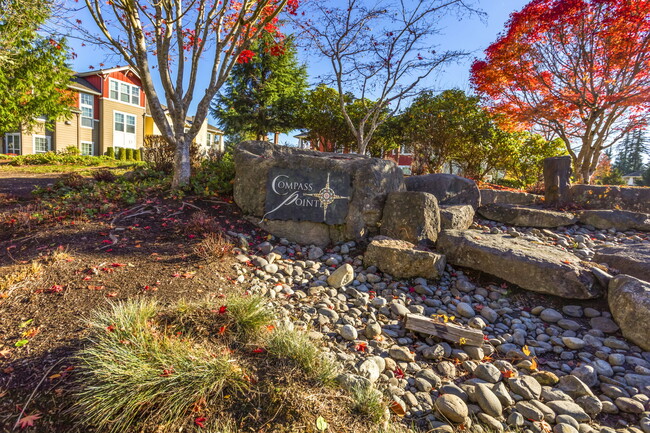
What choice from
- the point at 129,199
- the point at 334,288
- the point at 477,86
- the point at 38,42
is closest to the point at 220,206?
the point at 129,199

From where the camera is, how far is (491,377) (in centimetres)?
228

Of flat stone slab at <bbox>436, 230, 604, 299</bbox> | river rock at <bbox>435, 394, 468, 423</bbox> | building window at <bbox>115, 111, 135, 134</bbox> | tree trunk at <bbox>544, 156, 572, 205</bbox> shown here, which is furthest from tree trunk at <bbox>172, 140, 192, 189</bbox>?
building window at <bbox>115, 111, 135, 134</bbox>

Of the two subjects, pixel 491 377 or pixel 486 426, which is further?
pixel 491 377

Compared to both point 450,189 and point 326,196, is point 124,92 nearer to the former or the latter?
point 326,196

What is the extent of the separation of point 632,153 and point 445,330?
170ft

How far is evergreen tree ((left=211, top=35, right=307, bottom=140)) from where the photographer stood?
15.8 meters

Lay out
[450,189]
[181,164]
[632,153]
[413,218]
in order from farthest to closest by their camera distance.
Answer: [632,153]
[450,189]
[181,164]
[413,218]

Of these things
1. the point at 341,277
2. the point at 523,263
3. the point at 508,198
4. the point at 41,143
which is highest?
the point at 41,143

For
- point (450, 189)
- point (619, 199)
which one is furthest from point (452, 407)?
point (619, 199)

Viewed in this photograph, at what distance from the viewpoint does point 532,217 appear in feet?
18.5

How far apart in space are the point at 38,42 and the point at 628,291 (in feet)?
62.0

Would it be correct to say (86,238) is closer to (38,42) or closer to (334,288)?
(334,288)

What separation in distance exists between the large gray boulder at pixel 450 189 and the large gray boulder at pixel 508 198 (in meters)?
1.13

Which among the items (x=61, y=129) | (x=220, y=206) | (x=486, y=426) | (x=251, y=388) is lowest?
(x=486, y=426)
